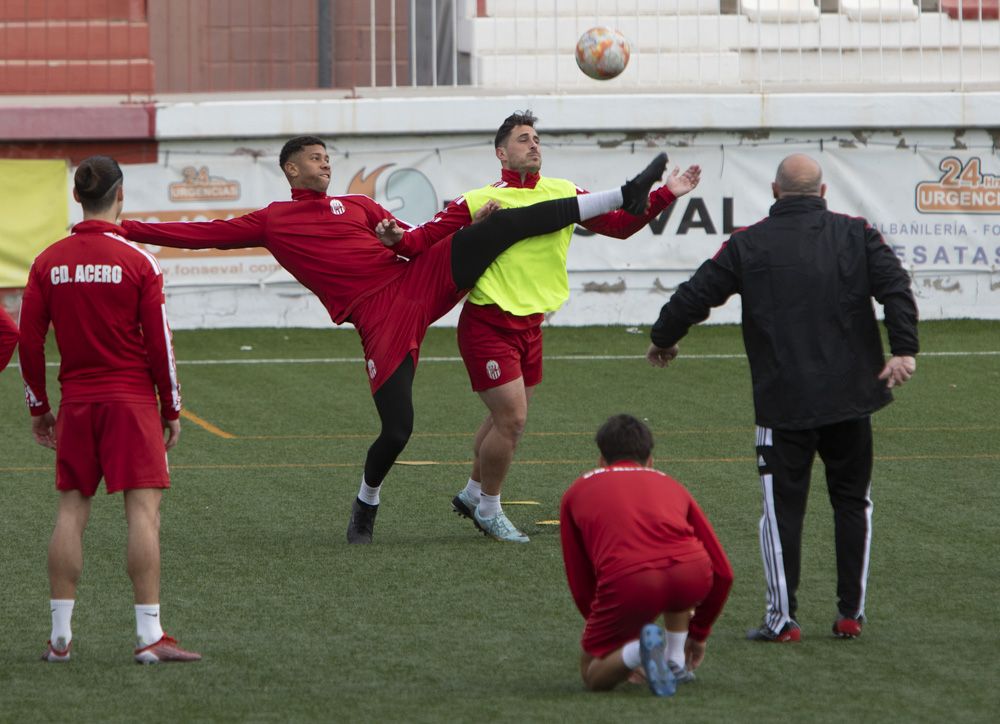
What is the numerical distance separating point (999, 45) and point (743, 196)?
4000mm

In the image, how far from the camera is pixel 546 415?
11.9 meters

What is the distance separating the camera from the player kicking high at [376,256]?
296 inches

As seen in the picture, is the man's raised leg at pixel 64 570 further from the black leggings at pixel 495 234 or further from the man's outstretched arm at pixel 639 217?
the man's outstretched arm at pixel 639 217

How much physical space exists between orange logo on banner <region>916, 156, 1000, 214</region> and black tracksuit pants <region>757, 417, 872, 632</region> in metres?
12.5

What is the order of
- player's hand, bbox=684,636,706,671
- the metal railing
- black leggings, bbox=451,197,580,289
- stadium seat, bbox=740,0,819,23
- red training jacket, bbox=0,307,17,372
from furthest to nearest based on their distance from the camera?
stadium seat, bbox=740,0,819,23, the metal railing, black leggings, bbox=451,197,580,289, red training jacket, bbox=0,307,17,372, player's hand, bbox=684,636,706,671

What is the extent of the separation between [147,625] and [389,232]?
258cm

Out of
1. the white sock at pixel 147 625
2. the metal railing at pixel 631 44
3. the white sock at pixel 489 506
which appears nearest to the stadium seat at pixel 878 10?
the metal railing at pixel 631 44

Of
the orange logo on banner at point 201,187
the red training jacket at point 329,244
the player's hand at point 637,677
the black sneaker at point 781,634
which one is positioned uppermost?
the orange logo on banner at point 201,187

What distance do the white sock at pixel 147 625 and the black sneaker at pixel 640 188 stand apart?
3026 millimetres


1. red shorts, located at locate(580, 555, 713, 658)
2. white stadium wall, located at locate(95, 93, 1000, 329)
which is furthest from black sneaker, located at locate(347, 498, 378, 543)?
white stadium wall, located at locate(95, 93, 1000, 329)

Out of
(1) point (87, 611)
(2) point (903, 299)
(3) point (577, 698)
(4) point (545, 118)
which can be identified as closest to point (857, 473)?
(2) point (903, 299)

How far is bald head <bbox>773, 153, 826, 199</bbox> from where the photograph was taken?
5750mm

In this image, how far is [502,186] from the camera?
311 inches

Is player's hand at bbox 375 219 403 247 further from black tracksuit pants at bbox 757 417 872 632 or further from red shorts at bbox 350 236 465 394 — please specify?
black tracksuit pants at bbox 757 417 872 632
